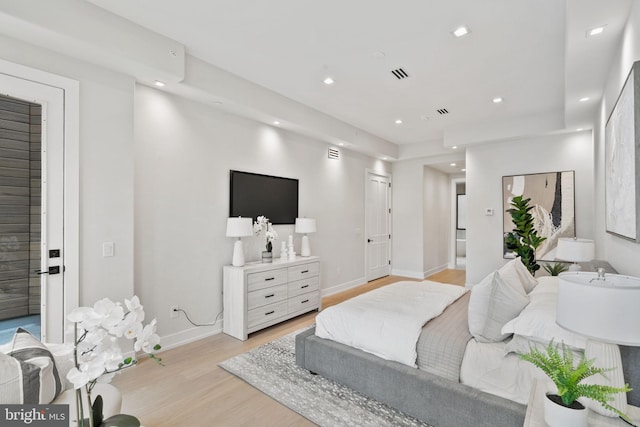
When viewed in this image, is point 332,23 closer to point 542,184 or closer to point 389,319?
point 389,319

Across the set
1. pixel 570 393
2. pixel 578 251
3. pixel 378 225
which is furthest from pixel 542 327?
pixel 378 225

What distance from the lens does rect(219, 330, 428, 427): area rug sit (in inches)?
84.8

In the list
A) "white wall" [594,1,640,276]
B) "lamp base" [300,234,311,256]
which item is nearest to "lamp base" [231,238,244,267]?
"lamp base" [300,234,311,256]

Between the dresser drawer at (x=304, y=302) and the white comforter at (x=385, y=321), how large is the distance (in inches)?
58.3

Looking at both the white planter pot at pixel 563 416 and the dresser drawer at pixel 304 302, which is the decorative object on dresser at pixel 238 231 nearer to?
the dresser drawer at pixel 304 302

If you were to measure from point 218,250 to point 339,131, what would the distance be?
2746 millimetres

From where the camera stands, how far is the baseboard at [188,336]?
3.33 metres

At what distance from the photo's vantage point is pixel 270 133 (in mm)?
4465

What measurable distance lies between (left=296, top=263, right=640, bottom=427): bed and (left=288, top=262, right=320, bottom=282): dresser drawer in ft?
5.76

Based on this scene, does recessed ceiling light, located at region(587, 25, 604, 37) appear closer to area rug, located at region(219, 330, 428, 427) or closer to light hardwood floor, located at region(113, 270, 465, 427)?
area rug, located at region(219, 330, 428, 427)

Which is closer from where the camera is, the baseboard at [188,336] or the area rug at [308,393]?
the area rug at [308,393]

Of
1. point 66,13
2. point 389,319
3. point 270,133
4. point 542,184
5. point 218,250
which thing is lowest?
point 389,319

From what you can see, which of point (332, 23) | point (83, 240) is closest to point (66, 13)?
point (83, 240)

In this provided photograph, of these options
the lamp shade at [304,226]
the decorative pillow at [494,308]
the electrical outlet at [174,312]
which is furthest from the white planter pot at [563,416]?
the lamp shade at [304,226]
